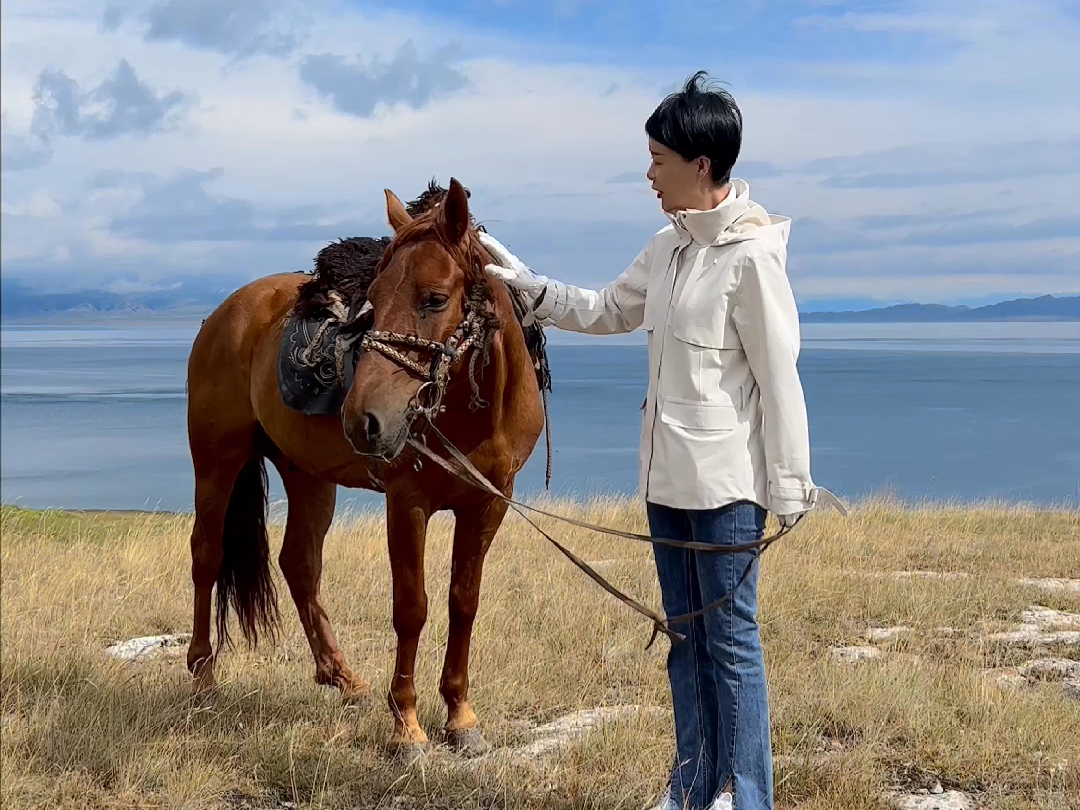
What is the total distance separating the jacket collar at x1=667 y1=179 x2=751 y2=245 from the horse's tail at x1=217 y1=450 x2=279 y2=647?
300 cm

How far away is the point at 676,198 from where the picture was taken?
3.04 m

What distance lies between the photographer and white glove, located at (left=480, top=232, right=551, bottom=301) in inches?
138

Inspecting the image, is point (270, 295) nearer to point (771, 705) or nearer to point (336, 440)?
point (336, 440)

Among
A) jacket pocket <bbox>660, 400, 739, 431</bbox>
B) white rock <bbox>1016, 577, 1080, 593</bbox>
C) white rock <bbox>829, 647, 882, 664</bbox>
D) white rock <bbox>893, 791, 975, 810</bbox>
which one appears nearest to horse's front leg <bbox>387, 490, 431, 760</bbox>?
jacket pocket <bbox>660, 400, 739, 431</bbox>

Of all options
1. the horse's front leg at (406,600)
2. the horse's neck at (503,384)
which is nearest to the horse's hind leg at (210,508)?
the horse's front leg at (406,600)

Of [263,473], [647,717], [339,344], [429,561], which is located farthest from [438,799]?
[429,561]

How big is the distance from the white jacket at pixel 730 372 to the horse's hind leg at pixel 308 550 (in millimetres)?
2537

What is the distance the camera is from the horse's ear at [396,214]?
3.68m

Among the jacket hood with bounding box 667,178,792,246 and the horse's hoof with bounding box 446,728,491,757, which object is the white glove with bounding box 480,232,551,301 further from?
the horse's hoof with bounding box 446,728,491,757

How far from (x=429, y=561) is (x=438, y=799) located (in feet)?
12.1

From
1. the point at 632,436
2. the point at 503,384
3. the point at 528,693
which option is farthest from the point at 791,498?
the point at 632,436

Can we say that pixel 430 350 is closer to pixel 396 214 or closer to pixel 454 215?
pixel 454 215

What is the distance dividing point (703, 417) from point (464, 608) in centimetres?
166

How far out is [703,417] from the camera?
2930 millimetres
